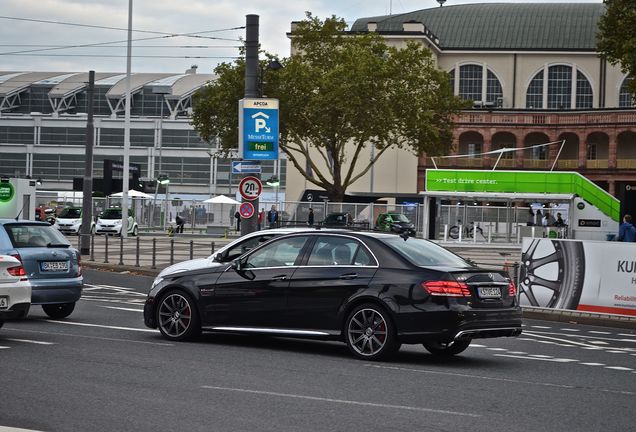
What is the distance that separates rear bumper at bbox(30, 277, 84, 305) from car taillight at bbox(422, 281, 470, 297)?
21.6 ft

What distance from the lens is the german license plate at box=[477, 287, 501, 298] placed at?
13633 millimetres

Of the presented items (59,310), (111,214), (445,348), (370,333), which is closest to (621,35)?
(59,310)

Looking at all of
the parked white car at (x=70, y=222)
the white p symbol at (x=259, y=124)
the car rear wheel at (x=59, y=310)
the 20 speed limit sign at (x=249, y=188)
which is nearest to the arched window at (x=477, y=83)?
the parked white car at (x=70, y=222)

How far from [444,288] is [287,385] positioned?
8.93ft

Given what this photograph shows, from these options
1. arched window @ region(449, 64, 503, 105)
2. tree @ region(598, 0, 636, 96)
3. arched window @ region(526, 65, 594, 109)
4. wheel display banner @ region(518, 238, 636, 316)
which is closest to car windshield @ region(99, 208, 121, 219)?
tree @ region(598, 0, 636, 96)

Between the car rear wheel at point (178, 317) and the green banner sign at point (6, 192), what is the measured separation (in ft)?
121

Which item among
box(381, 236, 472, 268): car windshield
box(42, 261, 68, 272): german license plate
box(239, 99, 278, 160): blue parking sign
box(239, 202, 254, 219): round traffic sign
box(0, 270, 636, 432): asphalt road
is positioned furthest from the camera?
box(239, 99, 278, 160): blue parking sign

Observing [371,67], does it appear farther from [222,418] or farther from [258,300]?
[222,418]

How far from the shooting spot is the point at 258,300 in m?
14.6

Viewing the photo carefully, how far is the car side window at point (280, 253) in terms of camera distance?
14.6 metres

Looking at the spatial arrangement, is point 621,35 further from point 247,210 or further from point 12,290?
point 12,290

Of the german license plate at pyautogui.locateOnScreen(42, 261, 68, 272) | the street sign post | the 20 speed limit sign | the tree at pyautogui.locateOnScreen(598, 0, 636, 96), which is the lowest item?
the german license plate at pyautogui.locateOnScreen(42, 261, 68, 272)

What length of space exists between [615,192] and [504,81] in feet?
53.6

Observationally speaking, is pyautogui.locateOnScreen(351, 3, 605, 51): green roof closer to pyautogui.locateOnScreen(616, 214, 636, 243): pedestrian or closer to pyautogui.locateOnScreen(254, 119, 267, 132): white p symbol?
pyautogui.locateOnScreen(616, 214, 636, 243): pedestrian
